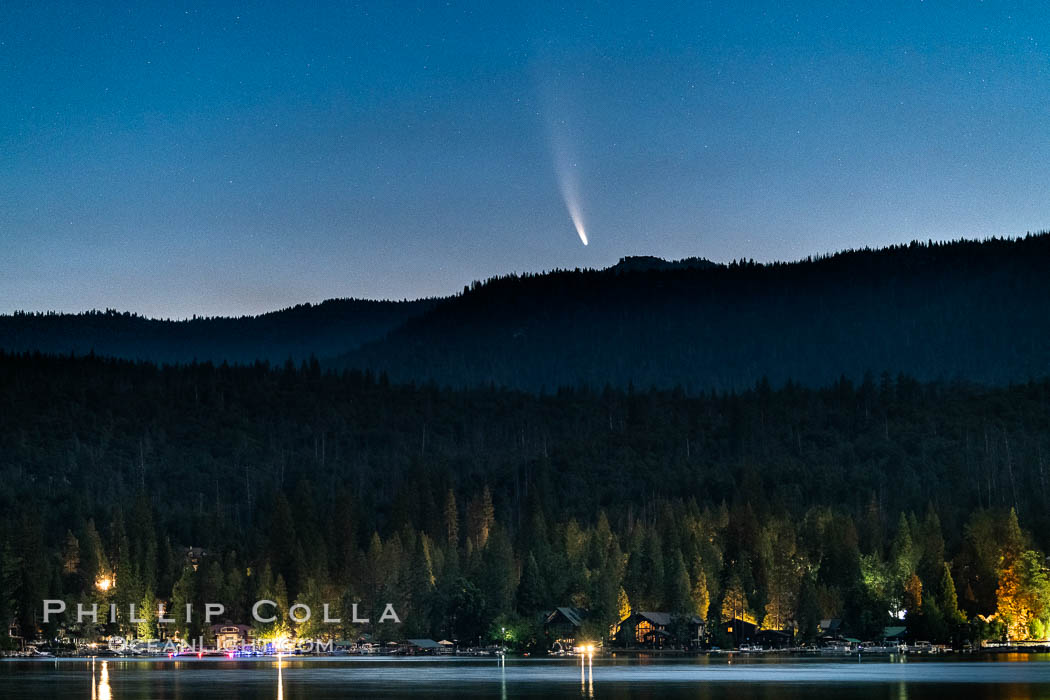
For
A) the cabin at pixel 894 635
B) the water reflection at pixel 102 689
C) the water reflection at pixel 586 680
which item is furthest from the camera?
the cabin at pixel 894 635

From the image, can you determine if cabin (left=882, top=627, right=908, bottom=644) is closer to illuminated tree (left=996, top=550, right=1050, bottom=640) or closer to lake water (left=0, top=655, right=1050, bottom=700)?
illuminated tree (left=996, top=550, right=1050, bottom=640)

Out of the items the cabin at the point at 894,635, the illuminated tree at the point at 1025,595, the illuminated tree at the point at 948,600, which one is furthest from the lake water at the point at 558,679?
the cabin at the point at 894,635

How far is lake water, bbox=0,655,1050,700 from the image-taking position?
106m

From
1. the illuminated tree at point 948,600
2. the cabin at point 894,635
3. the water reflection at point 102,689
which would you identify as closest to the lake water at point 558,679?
the water reflection at point 102,689

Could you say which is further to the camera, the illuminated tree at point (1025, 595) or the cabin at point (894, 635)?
the cabin at point (894, 635)

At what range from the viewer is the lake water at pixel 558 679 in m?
106

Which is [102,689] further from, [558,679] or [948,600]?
[948,600]

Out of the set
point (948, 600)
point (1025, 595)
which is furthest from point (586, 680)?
point (1025, 595)

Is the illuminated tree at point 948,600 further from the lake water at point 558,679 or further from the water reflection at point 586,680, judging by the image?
the water reflection at point 586,680

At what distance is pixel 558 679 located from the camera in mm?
128250

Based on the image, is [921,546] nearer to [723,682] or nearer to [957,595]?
[957,595]

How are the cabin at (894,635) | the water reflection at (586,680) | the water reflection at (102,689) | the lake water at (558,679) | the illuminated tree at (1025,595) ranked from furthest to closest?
the cabin at (894,635)
the illuminated tree at (1025,595)
the water reflection at (102,689)
the water reflection at (586,680)
the lake water at (558,679)

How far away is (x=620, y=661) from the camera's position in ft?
548

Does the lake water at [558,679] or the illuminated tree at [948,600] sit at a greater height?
the illuminated tree at [948,600]
